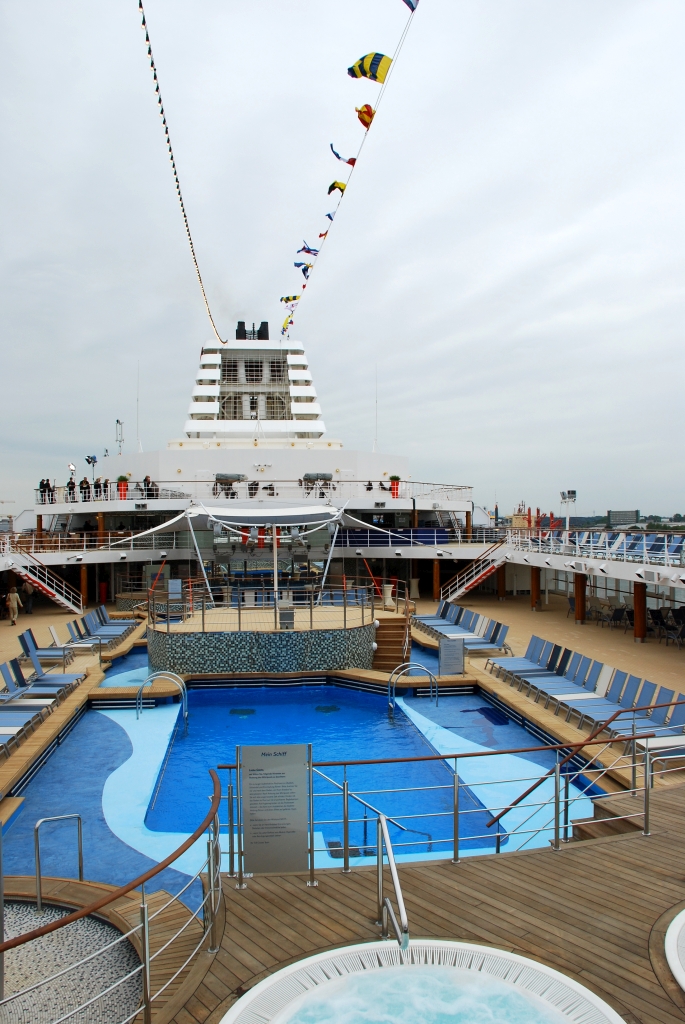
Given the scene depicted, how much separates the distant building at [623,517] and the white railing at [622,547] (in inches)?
339

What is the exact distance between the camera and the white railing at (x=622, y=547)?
48.4 ft

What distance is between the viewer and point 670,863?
506 centimetres

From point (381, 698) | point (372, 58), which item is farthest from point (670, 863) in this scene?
point (372, 58)

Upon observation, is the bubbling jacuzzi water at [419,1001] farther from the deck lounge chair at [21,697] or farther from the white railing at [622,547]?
the white railing at [622,547]

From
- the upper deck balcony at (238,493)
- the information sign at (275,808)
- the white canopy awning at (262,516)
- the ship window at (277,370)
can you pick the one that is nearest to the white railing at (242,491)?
the upper deck balcony at (238,493)

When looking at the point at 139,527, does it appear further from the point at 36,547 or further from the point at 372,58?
the point at 372,58

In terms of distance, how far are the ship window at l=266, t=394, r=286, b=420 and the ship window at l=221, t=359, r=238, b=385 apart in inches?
79.4

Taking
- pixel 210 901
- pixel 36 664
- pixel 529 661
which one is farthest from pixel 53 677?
pixel 210 901

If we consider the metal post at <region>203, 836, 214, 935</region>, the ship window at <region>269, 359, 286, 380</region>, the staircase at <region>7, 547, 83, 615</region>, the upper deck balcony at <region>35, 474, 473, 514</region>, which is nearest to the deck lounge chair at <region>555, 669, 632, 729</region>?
the metal post at <region>203, 836, 214, 935</region>

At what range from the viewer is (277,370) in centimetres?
3625

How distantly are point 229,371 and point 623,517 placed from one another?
20.7 m

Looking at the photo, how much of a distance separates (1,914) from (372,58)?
1111cm

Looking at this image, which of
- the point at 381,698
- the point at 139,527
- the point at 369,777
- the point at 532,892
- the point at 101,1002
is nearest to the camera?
the point at 101,1002

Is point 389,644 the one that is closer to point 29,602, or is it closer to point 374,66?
point 374,66
